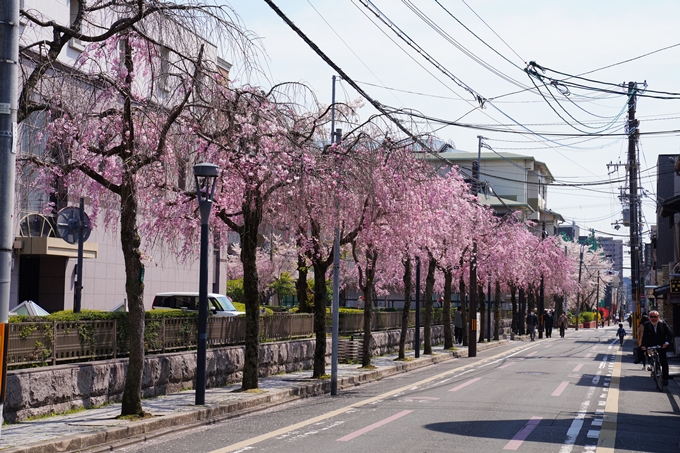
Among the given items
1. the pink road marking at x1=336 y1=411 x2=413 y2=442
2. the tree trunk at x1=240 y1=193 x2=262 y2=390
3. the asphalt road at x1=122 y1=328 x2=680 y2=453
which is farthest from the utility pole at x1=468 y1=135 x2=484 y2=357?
the pink road marking at x1=336 y1=411 x2=413 y2=442

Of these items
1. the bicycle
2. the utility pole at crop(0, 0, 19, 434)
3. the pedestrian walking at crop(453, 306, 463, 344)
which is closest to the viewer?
the utility pole at crop(0, 0, 19, 434)

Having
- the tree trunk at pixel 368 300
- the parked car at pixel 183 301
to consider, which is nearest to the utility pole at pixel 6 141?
the tree trunk at pixel 368 300

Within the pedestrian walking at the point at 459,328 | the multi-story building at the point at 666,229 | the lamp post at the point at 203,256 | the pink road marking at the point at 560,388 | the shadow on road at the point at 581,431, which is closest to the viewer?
the shadow on road at the point at 581,431

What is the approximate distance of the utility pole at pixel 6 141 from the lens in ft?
27.4

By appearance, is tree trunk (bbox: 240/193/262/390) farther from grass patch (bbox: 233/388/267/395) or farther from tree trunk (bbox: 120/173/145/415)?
tree trunk (bbox: 120/173/145/415)

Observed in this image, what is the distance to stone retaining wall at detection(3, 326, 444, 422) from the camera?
1287 cm

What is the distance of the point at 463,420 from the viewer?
14.2 metres

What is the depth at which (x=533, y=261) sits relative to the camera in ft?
224

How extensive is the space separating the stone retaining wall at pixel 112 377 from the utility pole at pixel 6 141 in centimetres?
458

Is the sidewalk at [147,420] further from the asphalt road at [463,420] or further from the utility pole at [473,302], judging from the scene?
the utility pole at [473,302]

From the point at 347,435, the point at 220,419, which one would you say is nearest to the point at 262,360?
the point at 220,419

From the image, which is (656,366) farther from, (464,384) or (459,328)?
(459,328)

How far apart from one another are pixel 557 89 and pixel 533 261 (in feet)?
158

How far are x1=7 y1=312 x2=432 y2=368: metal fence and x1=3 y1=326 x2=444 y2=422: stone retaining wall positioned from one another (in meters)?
0.30
